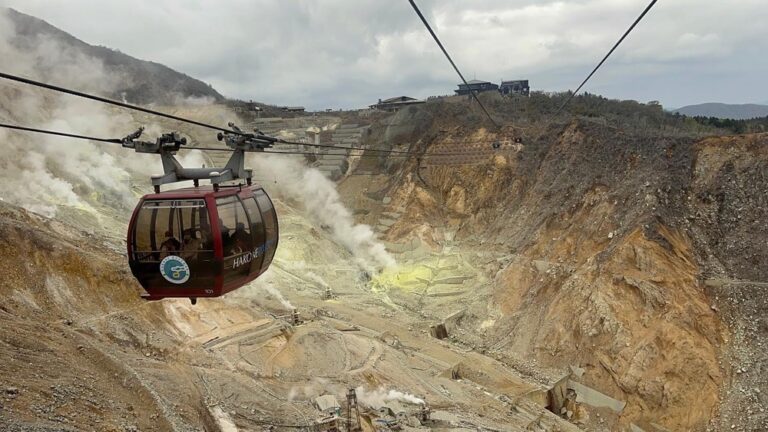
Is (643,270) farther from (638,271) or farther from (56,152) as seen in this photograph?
(56,152)

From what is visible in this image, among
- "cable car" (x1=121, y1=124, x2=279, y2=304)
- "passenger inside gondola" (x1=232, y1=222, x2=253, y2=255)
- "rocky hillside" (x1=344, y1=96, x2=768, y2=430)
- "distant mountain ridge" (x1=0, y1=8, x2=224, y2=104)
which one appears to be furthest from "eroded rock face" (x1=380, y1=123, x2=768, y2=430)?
"distant mountain ridge" (x1=0, y1=8, x2=224, y2=104)

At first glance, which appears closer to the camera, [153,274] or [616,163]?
[153,274]

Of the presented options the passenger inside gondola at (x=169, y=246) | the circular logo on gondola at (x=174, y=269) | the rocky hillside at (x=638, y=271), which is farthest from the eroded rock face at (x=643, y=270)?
the passenger inside gondola at (x=169, y=246)

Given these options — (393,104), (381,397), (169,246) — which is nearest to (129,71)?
(393,104)

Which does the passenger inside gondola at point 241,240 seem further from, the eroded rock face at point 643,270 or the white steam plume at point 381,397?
the eroded rock face at point 643,270

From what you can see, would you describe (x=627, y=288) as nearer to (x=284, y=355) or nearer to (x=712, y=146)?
(x=712, y=146)

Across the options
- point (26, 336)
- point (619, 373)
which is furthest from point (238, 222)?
point (619, 373)
